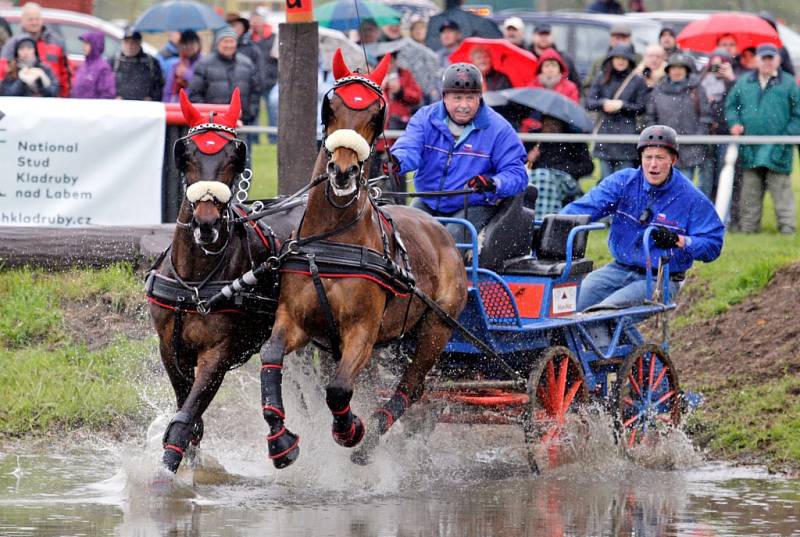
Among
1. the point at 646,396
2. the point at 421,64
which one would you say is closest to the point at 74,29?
the point at 421,64

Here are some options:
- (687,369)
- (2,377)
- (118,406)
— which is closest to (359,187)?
(118,406)

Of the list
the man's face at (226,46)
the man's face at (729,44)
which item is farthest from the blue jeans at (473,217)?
the man's face at (729,44)

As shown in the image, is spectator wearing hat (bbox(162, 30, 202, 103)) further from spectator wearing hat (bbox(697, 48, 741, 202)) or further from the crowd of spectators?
spectator wearing hat (bbox(697, 48, 741, 202))

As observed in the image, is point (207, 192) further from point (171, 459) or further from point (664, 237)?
point (664, 237)

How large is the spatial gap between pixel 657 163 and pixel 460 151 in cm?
127

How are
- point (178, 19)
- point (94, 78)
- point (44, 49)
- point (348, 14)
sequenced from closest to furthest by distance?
point (44, 49), point (94, 78), point (178, 19), point (348, 14)

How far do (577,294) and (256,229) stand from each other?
233 cm

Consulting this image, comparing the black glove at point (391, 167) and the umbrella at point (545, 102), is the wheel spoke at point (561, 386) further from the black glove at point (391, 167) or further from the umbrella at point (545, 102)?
the umbrella at point (545, 102)

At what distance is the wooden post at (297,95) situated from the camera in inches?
416

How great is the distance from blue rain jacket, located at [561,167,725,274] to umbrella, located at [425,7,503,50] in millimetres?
8603

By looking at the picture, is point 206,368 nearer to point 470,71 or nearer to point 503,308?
point 503,308

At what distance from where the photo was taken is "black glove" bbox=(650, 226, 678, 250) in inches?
378

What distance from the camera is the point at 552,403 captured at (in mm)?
9125

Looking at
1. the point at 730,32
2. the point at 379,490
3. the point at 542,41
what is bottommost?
the point at 379,490
